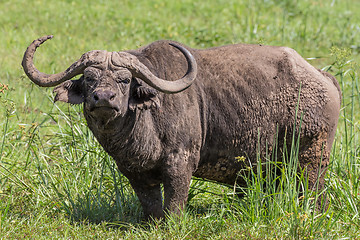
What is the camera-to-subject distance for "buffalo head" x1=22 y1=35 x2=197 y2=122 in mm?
4934

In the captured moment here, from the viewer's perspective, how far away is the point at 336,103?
240 inches

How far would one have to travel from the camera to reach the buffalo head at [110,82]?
493 cm

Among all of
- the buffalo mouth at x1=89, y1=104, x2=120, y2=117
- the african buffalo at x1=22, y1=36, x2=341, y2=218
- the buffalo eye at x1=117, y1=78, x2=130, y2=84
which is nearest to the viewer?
the buffalo mouth at x1=89, y1=104, x2=120, y2=117

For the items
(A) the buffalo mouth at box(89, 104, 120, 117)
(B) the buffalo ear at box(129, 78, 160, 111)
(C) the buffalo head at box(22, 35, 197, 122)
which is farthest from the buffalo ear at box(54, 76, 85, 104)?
(B) the buffalo ear at box(129, 78, 160, 111)

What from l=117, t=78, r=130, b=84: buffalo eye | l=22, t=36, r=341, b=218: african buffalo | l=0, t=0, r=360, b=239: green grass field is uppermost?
l=117, t=78, r=130, b=84: buffalo eye

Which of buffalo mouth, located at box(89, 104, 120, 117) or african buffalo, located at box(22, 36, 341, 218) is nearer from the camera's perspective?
buffalo mouth, located at box(89, 104, 120, 117)

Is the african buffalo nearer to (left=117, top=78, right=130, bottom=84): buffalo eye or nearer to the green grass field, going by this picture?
(left=117, top=78, right=130, bottom=84): buffalo eye

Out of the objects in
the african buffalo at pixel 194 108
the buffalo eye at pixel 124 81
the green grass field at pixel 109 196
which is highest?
the buffalo eye at pixel 124 81

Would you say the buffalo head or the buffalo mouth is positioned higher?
the buffalo head

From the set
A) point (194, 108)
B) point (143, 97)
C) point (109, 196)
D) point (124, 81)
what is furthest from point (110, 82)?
point (109, 196)

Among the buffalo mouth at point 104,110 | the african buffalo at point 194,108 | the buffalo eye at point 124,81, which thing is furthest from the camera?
the african buffalo at point 194,108

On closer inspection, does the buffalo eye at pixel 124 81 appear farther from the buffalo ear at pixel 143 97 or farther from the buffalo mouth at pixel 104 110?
the buffalo mouth at pixel 104 110

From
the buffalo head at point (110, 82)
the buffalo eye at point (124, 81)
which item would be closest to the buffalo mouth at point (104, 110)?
the buffalo head at point (110, 82)

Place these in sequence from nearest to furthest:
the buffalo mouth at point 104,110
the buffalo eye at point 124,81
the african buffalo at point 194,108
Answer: the buffalo mouth at point 104,110 < the buffalo eye at point 124,81 < the african buffalo at point 194,108
